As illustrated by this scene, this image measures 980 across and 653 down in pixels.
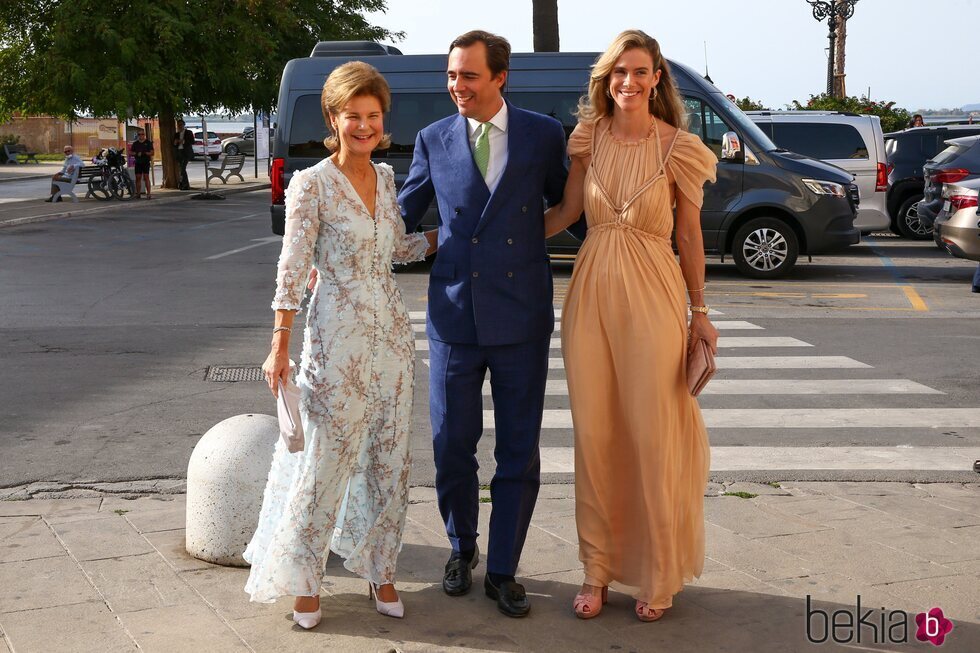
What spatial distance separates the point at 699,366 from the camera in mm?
4207

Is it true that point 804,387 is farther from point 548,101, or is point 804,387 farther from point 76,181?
point 76,181

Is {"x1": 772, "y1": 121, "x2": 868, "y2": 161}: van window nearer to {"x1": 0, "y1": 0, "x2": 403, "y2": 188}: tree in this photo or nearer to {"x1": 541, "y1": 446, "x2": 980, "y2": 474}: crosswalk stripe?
{"x1": 541, "y1": 446, "x2": 980, "y2": 474}: crosswalk stripe

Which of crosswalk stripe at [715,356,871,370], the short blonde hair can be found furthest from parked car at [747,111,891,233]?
the short blonde hair

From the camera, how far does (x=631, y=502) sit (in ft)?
14.1

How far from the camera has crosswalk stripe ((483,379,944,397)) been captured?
325 inches

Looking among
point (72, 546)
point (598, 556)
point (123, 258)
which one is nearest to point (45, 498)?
point (72, 546)

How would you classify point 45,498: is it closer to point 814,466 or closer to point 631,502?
point 631,502

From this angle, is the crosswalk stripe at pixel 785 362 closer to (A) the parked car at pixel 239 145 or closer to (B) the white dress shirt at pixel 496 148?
(B) the white dress shirt at pixel 496 148

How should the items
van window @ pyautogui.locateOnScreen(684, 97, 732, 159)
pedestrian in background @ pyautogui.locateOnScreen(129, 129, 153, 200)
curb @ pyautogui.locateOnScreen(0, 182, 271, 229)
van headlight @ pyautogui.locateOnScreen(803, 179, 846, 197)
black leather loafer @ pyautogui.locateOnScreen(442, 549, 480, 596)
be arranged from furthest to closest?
pedestrian in background @ pyautogui.locateOnScreen(129, 129, 153, 200) < curb @ pyautogui.locateOnScreen(0, 182, 271, 229) < van headlight @ pyautogui.locateOnScreen(803, 179, 846, 197) < van window @ pyautogui.locateOnScreen(684, 97, 732, 159) < black leather loafer @ pyautogui.locateOnScreen(442, 549, 480, 596)

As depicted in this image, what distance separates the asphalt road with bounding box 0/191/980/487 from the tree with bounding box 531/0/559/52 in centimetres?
661

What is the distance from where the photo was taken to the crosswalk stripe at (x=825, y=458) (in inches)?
251

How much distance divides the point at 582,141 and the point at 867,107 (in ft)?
90.9

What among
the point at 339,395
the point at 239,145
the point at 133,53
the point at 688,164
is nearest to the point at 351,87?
the point at 339,395

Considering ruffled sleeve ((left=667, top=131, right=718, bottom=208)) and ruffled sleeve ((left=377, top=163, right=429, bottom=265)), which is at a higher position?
ruffled sleeve ((left=667, top=131, right=718, bottom=208))
